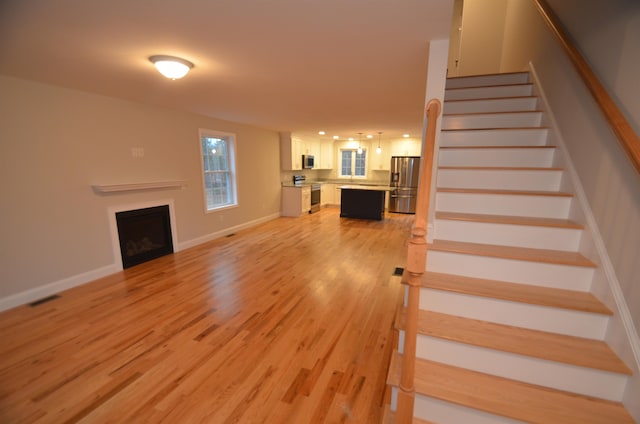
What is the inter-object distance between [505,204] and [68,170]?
448cm

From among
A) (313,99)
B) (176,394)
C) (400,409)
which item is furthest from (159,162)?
(400,409)

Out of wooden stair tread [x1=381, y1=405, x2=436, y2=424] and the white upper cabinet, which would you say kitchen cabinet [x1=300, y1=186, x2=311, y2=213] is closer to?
the white upper cabinet

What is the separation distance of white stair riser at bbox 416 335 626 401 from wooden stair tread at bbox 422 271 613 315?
11.5 inches

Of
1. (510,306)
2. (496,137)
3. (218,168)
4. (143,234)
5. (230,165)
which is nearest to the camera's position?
(510,306)

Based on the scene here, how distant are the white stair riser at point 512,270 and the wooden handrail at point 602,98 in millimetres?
737

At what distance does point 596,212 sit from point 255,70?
107 inches

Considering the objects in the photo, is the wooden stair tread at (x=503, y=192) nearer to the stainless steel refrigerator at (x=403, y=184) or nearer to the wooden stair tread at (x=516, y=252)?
the wooden stair tread at (x=516, y=252)

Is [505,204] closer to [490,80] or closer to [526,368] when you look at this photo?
[526,368]

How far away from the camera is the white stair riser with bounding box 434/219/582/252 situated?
1772mm

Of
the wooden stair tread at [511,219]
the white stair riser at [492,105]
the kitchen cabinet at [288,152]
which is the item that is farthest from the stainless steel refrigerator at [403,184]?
the wooden stair tread at [511,219]

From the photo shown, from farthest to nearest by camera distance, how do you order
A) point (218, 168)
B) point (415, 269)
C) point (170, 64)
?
1. point (218, 168)
2. point (170, 64)
3. point (415, 269)

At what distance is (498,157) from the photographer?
2334 millimetres

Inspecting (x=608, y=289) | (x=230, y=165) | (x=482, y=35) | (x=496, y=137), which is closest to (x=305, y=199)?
(x=230, y=165)

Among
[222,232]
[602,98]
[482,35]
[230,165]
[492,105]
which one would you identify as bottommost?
[222,232]
